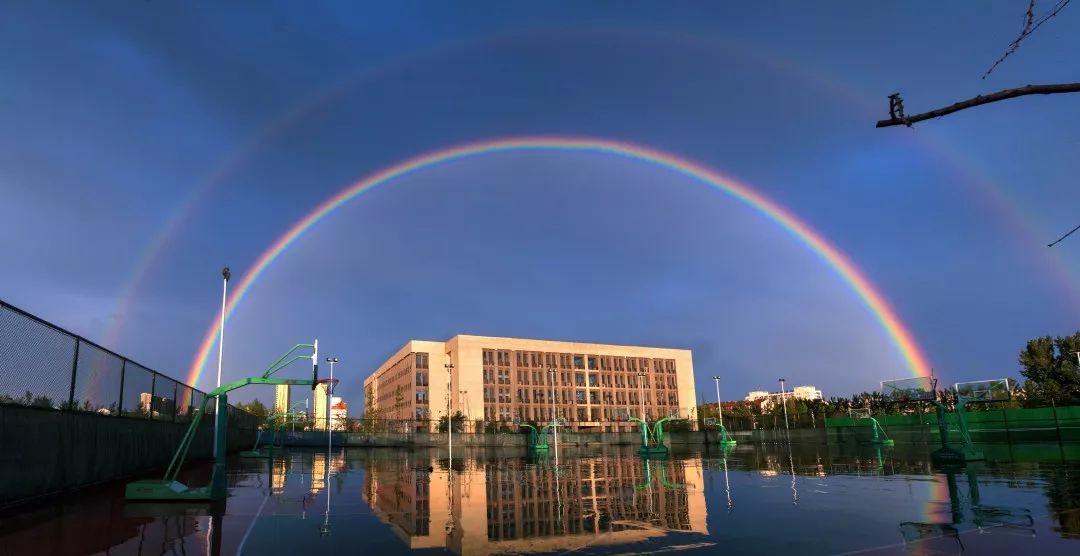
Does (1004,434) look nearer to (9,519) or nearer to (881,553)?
(881,553)

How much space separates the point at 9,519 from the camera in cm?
1093

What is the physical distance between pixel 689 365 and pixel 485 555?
16294 cm

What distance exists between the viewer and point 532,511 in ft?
Result: 45.1

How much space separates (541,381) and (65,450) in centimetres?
13403

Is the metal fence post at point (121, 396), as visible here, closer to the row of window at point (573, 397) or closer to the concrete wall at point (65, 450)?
the concrete wall at point (65, 450)

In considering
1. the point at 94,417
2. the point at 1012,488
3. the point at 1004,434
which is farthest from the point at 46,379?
the point at 1004,434

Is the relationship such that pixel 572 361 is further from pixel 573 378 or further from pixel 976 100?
pixel 976 100

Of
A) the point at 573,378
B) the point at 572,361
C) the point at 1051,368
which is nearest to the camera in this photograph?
the point at 1051,368

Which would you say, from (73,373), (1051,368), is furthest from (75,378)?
(1051,368)

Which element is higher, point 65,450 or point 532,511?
point 65,450

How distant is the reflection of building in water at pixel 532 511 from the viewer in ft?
32.9

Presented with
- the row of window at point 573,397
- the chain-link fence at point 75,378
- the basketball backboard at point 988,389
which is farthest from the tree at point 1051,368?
the chain-link fence at point 75,378

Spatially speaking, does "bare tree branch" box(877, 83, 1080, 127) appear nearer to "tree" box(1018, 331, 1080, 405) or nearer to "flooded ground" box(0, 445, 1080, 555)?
"flooded ground" box(0, 445, 1080, 555)

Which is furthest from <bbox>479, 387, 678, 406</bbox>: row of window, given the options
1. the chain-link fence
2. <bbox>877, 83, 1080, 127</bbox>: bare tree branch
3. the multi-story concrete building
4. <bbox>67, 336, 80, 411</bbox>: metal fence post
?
<bbox>877, 83, 1080, 127</bbox>: bare tree branch
